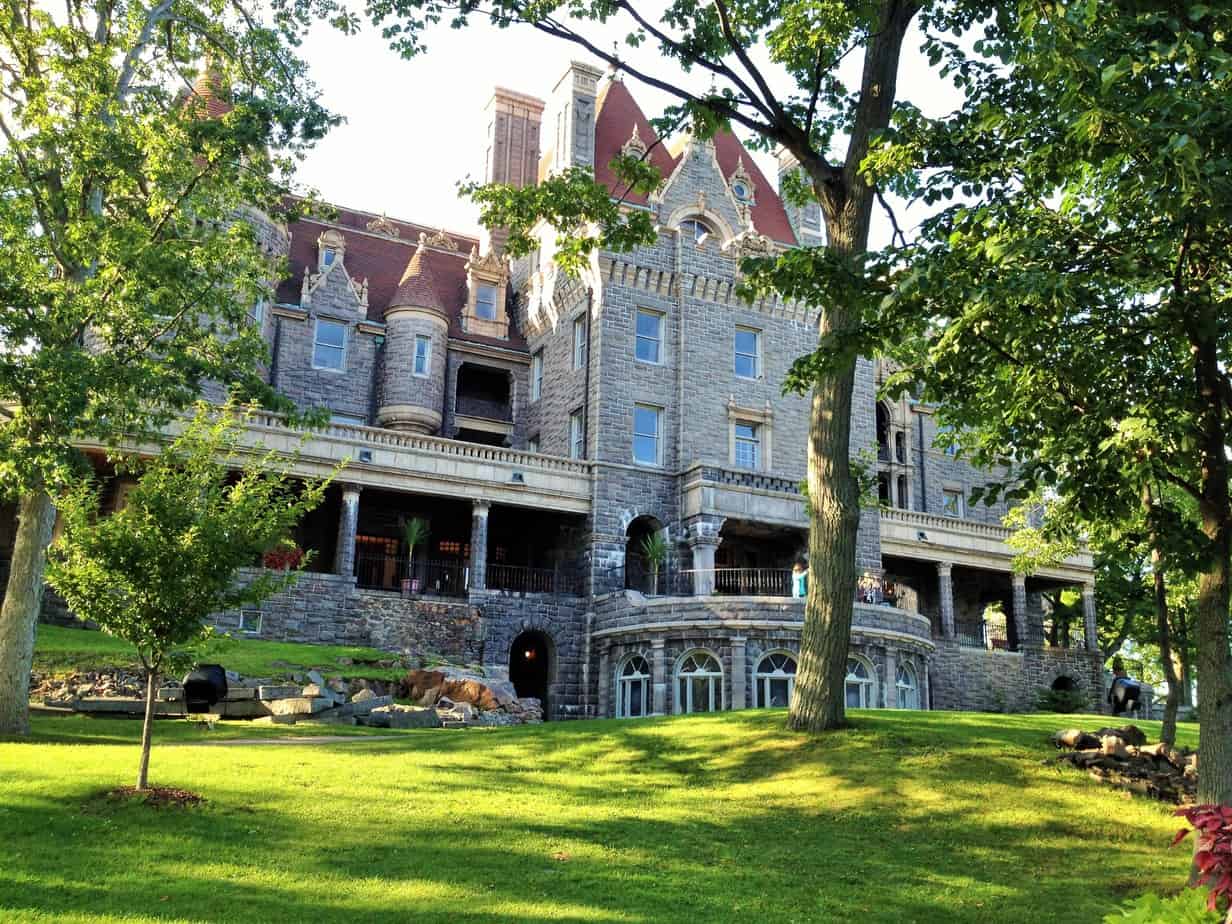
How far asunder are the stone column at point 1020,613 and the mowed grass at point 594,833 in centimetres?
2693

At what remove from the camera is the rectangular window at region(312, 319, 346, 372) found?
1534 inches

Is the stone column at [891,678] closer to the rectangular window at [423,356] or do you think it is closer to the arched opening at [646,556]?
the arched opening at [646,556]

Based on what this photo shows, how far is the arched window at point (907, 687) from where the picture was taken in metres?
31.3

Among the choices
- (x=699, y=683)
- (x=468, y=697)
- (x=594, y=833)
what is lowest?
(x=594, y=833)

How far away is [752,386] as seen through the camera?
39.7 m

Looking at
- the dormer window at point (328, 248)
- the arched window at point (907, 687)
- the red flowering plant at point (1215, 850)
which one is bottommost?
the red flowering plant at point (1215, 850)

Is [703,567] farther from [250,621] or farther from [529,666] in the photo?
[250,621]

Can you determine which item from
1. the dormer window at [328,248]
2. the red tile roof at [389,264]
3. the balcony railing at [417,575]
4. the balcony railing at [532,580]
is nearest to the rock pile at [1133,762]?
the balcony railing at [532,580]

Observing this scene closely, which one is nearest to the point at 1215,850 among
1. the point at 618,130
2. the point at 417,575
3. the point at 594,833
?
Result: the point at 594,833

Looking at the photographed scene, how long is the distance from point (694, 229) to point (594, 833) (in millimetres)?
30965

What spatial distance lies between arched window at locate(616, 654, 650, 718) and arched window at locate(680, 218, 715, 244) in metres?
16.2

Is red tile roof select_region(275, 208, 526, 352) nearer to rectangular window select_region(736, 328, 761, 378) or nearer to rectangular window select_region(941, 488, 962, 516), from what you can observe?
rectangular window select_region(736, 328, 761, 378)

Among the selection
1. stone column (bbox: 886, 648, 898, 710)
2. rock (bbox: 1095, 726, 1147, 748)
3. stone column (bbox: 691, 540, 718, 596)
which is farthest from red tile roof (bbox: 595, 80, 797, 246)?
rock (bbox: 1095, 726, 1147, 748)

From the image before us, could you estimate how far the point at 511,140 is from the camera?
148 feet
